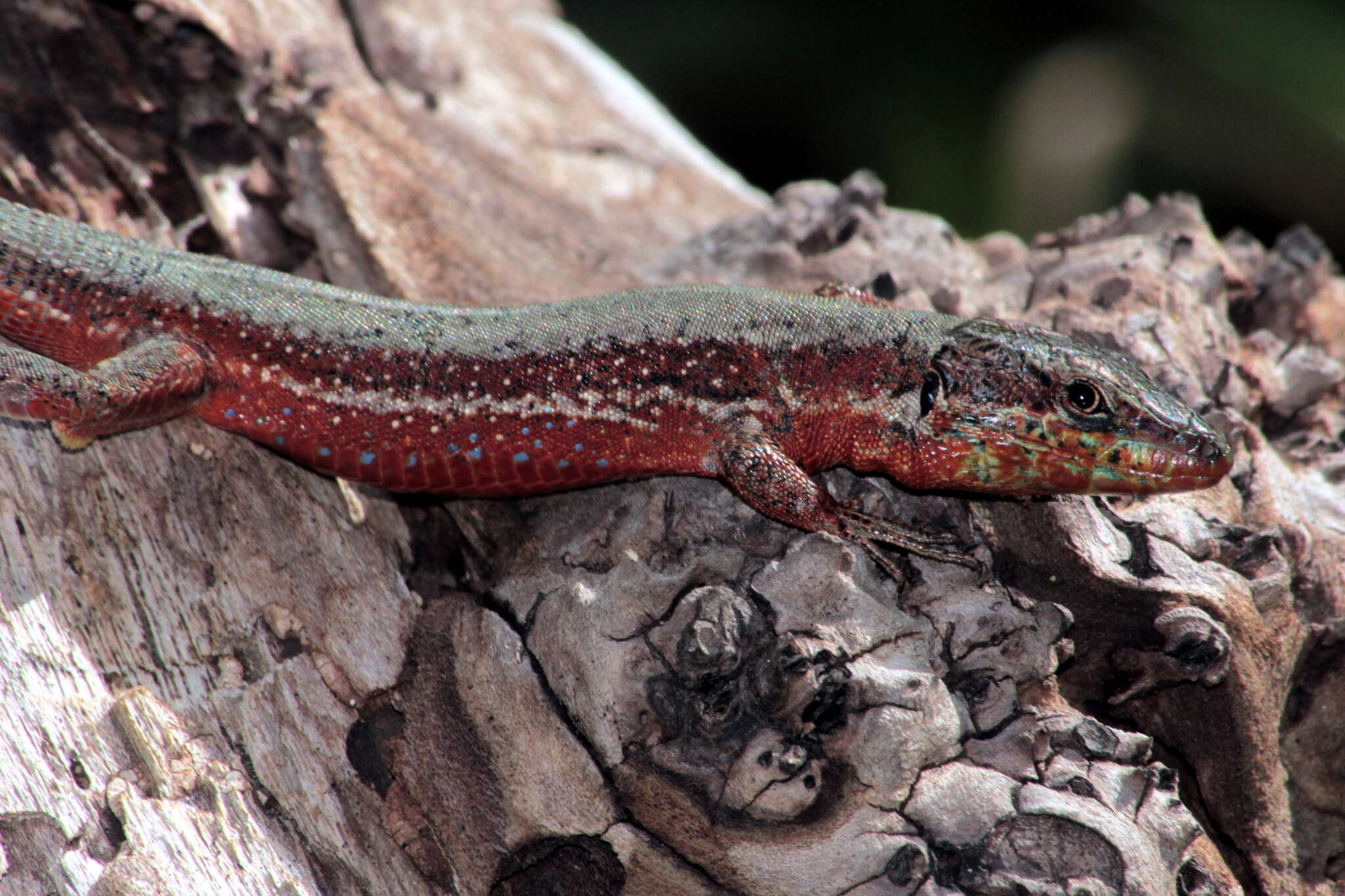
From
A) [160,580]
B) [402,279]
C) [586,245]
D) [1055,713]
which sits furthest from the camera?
[586,245]

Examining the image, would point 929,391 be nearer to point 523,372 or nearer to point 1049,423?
point 1049,423

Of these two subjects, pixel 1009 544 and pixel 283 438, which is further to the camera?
pixel 283 438

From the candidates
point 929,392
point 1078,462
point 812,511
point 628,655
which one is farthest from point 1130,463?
point 628,655

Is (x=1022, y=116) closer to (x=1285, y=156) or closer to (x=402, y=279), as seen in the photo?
(x=1285, y=156)

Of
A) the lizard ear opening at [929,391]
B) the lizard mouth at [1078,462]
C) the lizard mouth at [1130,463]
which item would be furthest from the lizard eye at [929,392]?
the lizard mouth at [1130,463]

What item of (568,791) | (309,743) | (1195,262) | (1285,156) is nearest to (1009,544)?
(568,791)

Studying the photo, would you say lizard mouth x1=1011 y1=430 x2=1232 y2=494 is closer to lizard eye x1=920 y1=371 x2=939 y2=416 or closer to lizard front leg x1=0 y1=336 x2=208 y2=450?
lizard eye x1=920 y1=371 x2=939 y2=416
